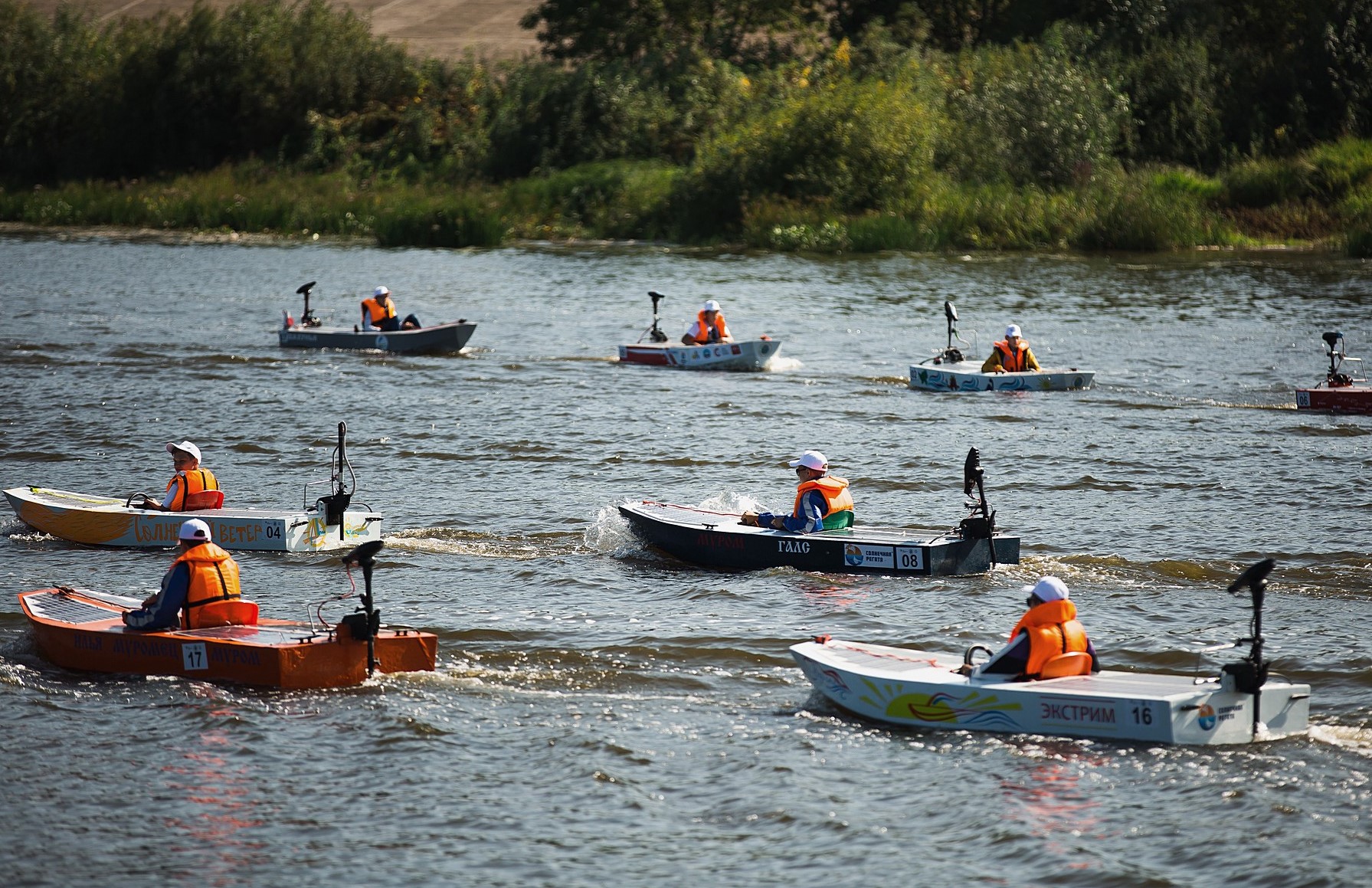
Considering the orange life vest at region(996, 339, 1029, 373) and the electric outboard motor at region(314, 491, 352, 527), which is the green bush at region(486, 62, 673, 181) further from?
the electric outboard motor at region(314, 491, 352, 527)

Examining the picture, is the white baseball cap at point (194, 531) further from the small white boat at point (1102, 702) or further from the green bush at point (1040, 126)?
the green bush at point (1040, 126)

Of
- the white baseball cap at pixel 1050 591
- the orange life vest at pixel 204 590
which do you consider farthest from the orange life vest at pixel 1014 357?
the orange life vest at pixel 204 590

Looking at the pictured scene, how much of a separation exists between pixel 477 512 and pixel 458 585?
3.85 meters

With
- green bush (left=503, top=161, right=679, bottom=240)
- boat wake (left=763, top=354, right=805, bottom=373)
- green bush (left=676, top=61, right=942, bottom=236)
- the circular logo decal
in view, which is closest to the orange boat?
the circular logo decal

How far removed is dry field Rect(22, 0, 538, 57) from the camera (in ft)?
325

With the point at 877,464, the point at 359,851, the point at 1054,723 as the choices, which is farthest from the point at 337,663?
the point at 877,464

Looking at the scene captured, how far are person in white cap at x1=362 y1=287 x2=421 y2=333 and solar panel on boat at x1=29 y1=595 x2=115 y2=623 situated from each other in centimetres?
2226

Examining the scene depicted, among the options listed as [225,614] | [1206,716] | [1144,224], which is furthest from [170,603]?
[1144,224]

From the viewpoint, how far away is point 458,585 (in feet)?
65.8

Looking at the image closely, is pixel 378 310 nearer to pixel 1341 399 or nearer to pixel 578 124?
pixel 1341 399

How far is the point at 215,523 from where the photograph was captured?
21.2 metres

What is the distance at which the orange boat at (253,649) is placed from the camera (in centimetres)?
1593

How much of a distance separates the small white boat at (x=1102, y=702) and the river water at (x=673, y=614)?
189 millimetres

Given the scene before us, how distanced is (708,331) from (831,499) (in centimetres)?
1745
